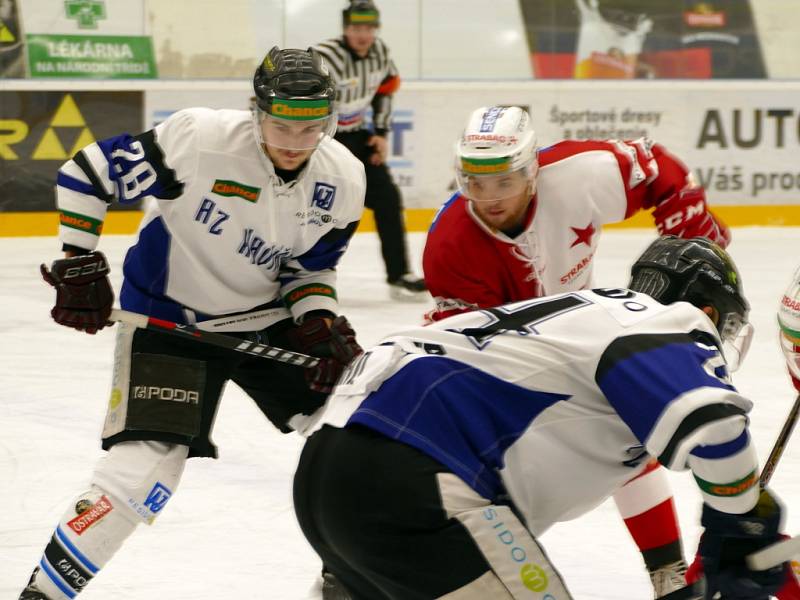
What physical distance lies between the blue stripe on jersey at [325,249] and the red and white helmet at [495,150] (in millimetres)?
256

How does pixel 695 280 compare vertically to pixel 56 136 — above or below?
above

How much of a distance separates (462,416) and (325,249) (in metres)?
1.05

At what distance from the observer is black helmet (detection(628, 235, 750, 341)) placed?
1671 mm

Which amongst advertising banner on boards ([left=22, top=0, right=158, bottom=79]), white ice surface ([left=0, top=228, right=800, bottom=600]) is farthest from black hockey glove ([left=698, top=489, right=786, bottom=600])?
advertising banner on boards ([left=22, top=0, right=158, bottom=79])

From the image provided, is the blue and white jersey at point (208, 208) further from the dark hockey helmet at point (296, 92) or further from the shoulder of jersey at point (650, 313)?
the shoulder of jersey at point (650, 313)

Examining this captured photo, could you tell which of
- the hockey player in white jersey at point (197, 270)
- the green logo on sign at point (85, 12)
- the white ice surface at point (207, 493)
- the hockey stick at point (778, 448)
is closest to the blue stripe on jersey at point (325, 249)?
the hockey player in white jersey at point (197, 270)

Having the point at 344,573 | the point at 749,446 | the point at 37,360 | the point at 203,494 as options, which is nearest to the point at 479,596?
the point at 344,573

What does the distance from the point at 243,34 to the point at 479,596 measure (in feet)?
20.6

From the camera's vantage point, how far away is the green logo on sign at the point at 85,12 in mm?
7125

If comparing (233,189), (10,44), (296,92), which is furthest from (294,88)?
(10,44)

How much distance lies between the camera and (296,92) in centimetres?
236

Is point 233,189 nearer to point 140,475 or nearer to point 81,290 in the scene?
point 81,290

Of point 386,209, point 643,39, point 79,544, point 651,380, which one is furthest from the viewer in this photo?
point 643,39

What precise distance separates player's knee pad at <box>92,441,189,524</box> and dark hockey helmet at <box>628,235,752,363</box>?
2.95 feet
